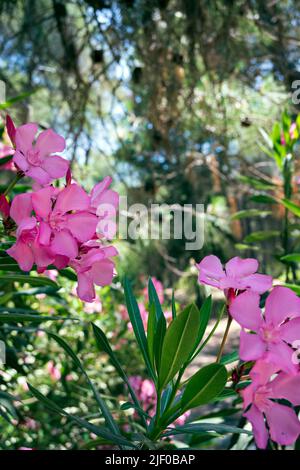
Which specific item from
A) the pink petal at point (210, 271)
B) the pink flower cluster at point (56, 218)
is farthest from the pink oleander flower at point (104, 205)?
the pink petal at point (210, 271)

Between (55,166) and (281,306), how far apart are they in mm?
253

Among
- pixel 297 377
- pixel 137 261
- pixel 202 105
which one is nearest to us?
pixel 297 377

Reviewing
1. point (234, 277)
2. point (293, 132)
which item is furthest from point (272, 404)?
point (293, 132)

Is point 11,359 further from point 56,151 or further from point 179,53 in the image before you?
point 179,53

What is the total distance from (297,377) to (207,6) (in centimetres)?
229

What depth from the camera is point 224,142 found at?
7.81 ft

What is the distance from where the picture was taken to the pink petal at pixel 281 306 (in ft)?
1.59

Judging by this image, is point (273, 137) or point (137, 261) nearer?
point (273, 137)

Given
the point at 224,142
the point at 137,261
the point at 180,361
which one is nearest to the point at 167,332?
the point at 180,361

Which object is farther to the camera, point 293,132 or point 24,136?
point 293,132

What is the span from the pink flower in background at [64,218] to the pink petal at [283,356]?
7.5 inches

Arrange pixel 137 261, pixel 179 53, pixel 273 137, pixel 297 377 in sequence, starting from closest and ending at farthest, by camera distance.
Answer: pixel 297 377
pixel 273 137
pixel 179 53
pixel 137 261

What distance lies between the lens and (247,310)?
479 millimetres

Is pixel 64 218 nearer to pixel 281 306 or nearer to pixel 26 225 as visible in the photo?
pixel 26 225
